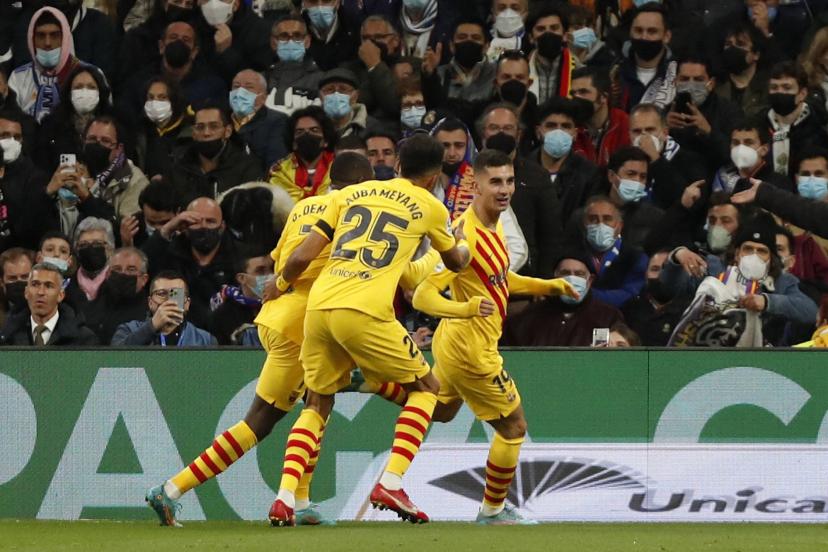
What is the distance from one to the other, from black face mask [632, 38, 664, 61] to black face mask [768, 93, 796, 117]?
1.22 metres

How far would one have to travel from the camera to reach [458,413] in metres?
11.3

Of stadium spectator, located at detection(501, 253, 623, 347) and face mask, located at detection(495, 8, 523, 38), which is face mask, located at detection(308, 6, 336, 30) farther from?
stadium spectator, located at detection(501, 253, 623, 347)

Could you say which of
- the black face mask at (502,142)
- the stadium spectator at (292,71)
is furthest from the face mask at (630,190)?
the stadium spectator at (292,71)

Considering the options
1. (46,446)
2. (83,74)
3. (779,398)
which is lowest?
(46,446)

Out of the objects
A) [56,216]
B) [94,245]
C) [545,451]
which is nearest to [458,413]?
[545,451]

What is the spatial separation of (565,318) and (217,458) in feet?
11.5

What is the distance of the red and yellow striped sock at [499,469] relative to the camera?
10086 millimetres

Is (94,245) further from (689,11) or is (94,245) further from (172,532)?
(689,11)

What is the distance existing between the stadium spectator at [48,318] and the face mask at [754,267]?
4.89m

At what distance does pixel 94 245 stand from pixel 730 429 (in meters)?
5.47

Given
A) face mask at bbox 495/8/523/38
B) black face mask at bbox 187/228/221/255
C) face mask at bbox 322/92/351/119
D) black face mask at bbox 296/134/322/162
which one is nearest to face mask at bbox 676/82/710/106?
face mask at bbox 495/8/523/38

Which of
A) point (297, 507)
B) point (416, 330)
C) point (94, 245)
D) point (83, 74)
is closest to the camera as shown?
point (297, 507)

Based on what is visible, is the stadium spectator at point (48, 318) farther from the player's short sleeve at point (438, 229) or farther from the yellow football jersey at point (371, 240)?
the player's short sleeve at point (438, 229)

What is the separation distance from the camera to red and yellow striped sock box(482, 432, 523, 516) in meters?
10.1
